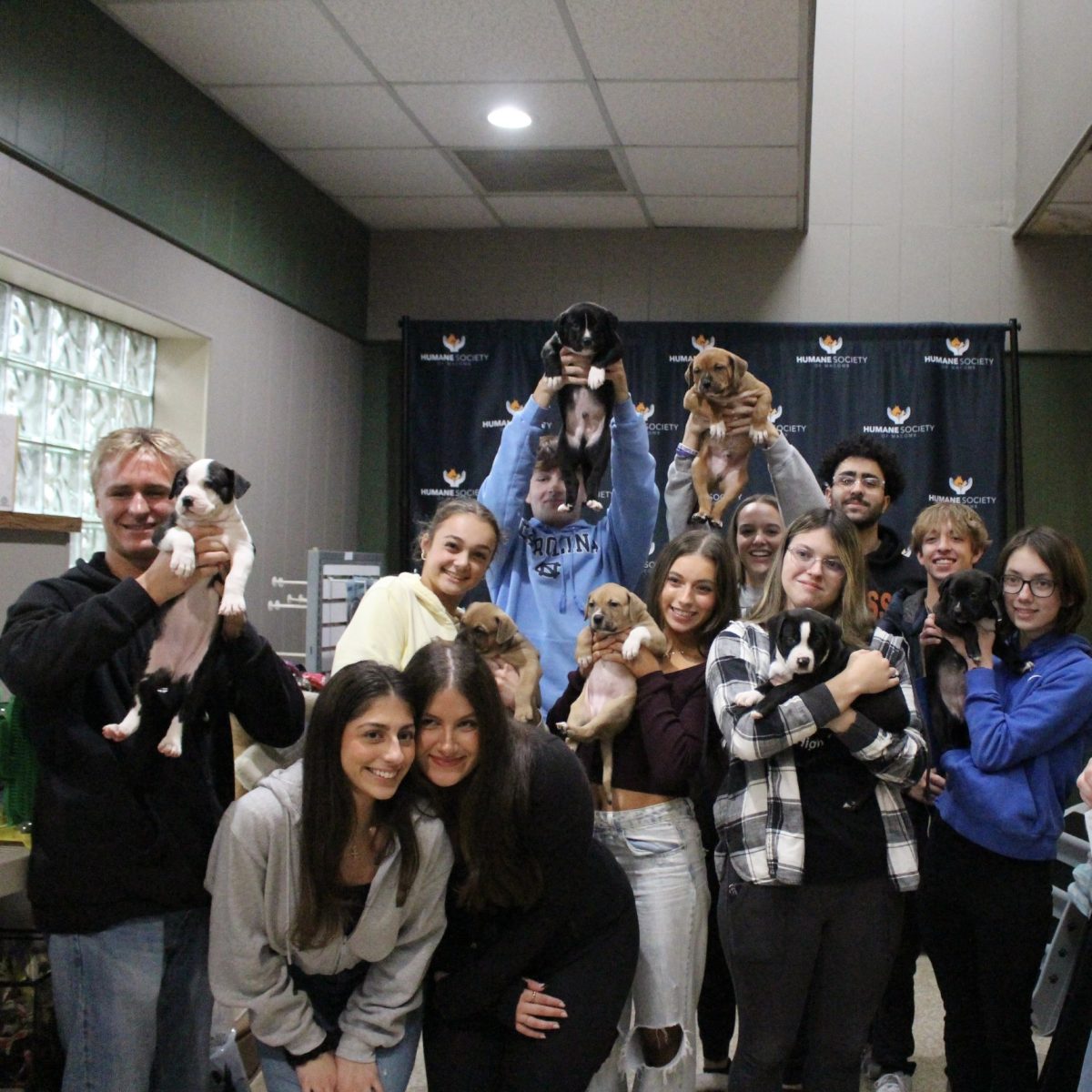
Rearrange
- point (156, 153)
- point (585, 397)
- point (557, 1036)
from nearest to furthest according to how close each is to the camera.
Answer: point (557, 1036), point (585, 397), point (156, 153)

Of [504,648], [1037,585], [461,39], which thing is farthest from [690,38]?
[504,648]

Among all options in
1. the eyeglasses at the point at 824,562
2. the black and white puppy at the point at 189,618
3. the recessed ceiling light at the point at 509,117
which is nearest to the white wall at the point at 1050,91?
the recessed ceiling light at the point at 509,117

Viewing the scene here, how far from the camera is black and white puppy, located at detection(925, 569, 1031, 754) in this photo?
103 inches

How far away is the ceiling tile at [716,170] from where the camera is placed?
5.17m

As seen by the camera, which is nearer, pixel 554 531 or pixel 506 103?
pixel 554 531

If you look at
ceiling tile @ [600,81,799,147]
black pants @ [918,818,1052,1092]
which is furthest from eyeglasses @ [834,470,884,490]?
ceiling tile @ [600,81,799,147]

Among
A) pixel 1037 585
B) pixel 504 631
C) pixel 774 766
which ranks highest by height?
pixel 1037 585

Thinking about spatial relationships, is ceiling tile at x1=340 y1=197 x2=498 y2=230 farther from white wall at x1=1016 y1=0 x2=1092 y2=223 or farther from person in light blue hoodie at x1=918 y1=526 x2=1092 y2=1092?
person in light blue hoodie at x1=918 y1=526 x2=1092 y2=1092

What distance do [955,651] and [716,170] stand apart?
3.36 metres

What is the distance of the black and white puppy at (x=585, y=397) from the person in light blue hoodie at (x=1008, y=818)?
99cm

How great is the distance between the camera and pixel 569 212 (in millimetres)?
6121

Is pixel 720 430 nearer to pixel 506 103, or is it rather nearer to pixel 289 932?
pixel 289 932

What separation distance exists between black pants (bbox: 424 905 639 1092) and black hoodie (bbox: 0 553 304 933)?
2.01 feet

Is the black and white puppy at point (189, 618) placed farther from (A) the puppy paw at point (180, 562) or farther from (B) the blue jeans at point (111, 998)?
(B) the blue jeans at point (111, 998)
